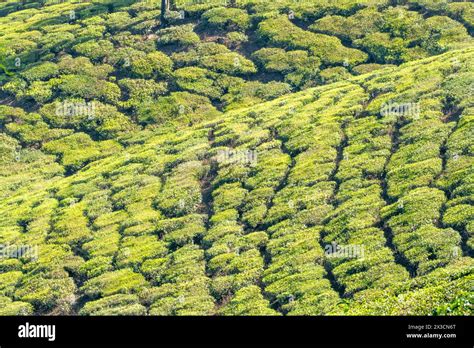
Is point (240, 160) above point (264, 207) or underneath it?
above

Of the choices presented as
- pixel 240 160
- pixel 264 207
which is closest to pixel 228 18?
pixel 240 160

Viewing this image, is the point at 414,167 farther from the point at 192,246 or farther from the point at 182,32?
the point at 182,32

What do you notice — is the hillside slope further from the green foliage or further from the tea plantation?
the green foliage

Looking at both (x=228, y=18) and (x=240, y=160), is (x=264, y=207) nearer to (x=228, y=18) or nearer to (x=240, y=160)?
(x=240, y=160)

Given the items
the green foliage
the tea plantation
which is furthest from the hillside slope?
the green foliage

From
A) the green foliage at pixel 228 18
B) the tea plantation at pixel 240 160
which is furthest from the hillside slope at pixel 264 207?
the green foliage at pixel 228 18
